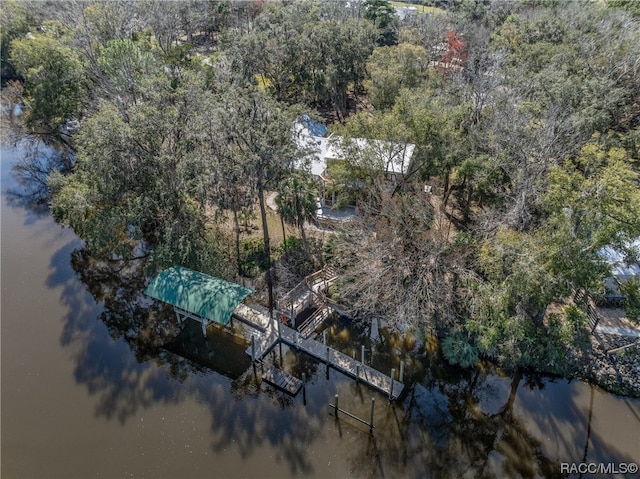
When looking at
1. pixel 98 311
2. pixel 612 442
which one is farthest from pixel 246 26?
pixel 612 442

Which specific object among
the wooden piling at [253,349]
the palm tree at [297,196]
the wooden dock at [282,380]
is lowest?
the wooden dock at [282,380]

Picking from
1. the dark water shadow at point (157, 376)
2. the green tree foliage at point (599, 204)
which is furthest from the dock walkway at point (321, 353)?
the green tree foliage at point (599, 204)

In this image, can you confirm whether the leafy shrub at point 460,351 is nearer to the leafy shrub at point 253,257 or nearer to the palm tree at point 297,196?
the palm tree at point 297,196

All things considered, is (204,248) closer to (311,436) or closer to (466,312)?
(311,436)

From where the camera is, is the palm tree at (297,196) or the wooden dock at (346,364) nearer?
the wooden dock at (346,364)

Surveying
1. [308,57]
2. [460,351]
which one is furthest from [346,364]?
[308,57]

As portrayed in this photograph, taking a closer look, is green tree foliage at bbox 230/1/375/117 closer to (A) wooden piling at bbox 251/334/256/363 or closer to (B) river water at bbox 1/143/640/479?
(A) wooden piling at bbox 251/334/256/363
